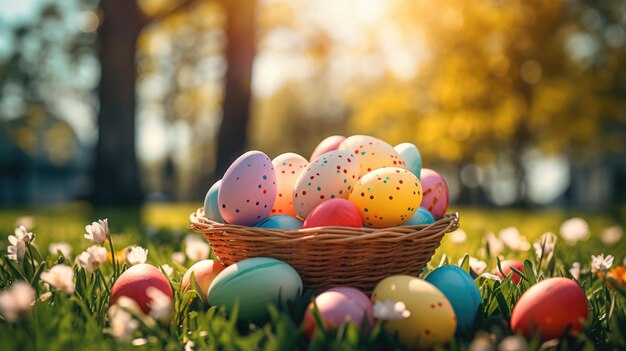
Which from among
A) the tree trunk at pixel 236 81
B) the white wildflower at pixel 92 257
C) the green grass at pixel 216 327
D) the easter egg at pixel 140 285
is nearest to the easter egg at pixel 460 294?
the green grass at pixel 216 327

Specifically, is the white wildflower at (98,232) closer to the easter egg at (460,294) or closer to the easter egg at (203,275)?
the easter egg at (203,275)

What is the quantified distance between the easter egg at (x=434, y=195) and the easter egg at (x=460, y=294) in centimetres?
55

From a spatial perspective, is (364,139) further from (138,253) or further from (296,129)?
(296,129)

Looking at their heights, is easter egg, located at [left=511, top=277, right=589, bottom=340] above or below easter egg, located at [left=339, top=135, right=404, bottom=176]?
below

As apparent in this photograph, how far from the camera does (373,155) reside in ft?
8.41

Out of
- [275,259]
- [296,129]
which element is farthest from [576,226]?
[296,129]

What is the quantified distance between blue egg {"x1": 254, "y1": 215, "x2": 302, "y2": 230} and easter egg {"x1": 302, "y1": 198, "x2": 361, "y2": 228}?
6.8 inches

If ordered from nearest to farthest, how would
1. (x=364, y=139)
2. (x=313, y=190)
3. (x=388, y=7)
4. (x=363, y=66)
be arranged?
(x=313, y=190)
(x=364, y=139)
(x=388, y=7)
(x=363, y=66)

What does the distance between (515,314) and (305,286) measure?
2.51 ft

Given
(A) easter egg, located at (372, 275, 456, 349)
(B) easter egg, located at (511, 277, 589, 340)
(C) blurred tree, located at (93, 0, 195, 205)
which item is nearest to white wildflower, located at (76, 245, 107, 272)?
(A) easter egg, located at (372, 275, 456, 349)

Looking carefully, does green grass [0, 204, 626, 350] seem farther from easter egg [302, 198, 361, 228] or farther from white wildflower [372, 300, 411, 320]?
easter egg [302, 198, 361, 228]

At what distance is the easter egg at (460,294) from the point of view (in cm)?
202

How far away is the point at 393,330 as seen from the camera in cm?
182

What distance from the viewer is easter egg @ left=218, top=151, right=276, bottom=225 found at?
89.2 inches
